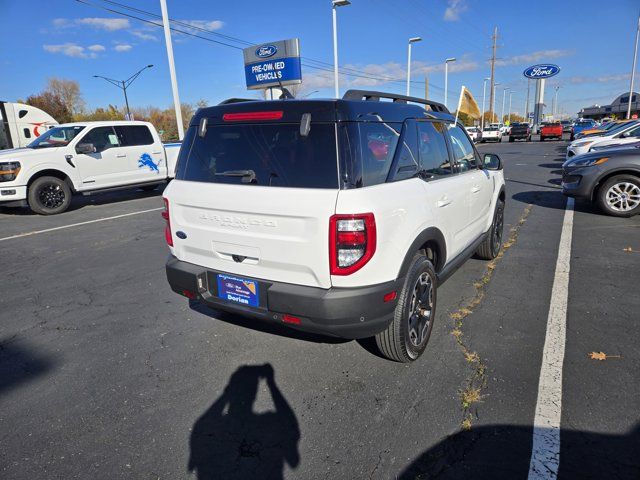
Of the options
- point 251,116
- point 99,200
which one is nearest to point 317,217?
point 251,116

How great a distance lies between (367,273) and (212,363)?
1517mm

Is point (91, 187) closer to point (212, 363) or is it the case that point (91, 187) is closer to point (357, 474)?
point (212, 363)

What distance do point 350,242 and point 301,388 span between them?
114 centimetres

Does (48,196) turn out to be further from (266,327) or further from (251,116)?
(251,116)

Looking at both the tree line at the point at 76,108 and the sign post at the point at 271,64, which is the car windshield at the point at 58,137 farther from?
the tree line at the point at 76,108

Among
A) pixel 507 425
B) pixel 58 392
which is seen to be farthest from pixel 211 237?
pixel 507 425

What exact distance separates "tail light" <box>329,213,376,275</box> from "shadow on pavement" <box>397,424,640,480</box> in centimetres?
113

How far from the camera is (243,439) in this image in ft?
7.98

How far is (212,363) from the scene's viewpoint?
10.7ft

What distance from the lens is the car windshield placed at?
393 inches

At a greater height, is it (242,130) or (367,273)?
(242,130)

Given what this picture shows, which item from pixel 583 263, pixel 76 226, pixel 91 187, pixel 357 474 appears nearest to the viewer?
pixel 357 474

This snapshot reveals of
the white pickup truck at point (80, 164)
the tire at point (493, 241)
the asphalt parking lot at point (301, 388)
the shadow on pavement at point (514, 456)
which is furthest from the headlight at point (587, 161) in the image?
the white pickup truck at point (80, 164)

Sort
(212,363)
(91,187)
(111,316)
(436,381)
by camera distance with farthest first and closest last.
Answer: (91,187)
(111,316)
(212,363)
(436,381)
